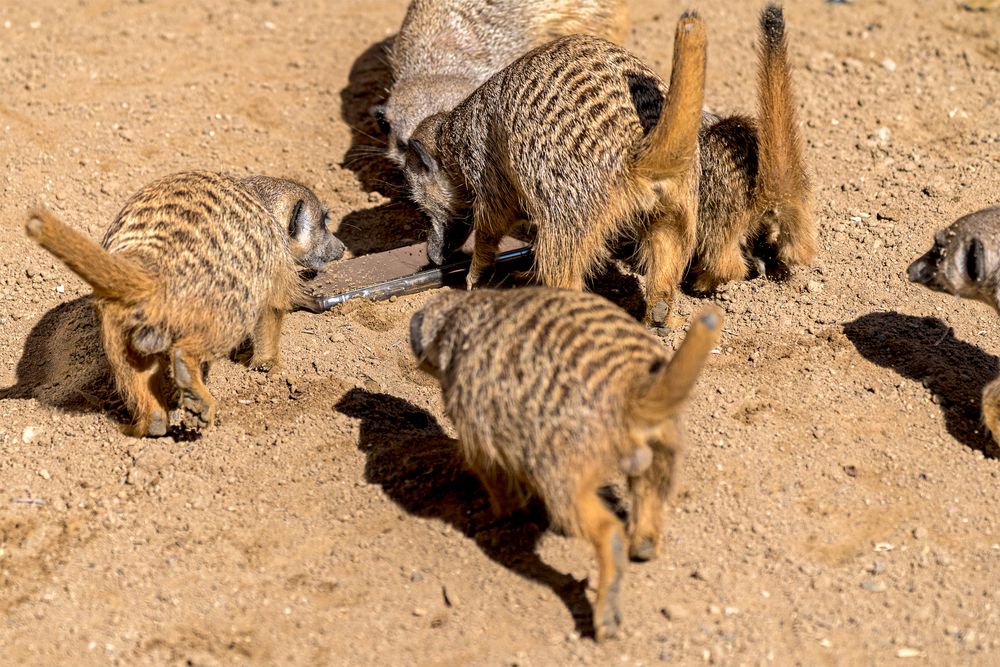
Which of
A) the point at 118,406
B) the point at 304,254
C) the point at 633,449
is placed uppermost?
the point at 633,449

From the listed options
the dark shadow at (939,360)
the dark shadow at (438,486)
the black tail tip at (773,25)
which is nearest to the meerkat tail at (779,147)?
the black tail tip at (773,25)

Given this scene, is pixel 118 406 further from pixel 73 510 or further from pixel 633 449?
pixel 633 449

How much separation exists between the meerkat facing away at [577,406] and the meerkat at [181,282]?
3.22ft

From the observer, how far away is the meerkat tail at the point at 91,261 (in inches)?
136

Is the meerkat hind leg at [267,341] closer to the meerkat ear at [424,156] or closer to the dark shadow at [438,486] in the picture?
the dark shadow at [438,486]

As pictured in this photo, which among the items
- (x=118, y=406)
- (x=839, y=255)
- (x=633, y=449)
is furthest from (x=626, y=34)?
(x=633, y=449)

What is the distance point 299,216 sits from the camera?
4875mm

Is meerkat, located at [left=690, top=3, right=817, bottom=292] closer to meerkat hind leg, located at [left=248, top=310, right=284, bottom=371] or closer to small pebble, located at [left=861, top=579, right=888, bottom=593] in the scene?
small pebble, located at [left=861, top=579, right=888, bottom=593]

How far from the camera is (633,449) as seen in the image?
3.20m

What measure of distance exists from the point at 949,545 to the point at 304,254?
9.40ft

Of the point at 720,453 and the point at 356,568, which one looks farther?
the point at 720,453

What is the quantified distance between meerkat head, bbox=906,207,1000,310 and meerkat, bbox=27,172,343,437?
2.58 m

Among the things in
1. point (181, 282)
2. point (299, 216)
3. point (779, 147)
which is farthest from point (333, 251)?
point (779, 147)

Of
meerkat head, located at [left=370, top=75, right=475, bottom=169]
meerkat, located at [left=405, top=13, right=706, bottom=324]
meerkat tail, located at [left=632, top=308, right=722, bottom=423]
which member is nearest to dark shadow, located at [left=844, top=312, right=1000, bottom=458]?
meerkat, located at [left=405, top=13, right=706, bottom=324]
